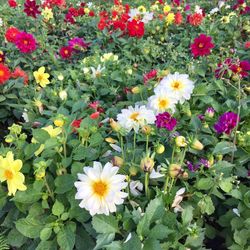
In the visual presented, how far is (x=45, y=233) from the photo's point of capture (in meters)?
1.38

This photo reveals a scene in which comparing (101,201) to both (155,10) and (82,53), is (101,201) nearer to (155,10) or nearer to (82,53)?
(82,53)

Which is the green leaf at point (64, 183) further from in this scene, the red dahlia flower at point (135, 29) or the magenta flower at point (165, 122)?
the red dahlia flower at point (135, 29)

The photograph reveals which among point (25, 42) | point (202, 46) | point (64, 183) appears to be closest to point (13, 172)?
point (64, 183)

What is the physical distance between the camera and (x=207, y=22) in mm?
3896

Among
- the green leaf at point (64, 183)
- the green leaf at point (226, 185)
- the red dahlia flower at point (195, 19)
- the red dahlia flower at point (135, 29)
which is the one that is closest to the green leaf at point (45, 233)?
the green leaf at point (64, 183)

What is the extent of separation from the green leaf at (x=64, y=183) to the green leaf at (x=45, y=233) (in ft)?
0.44

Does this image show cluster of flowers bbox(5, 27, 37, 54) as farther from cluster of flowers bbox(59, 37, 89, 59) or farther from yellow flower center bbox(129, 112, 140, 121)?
yellow flower center bbox(129, 112, 140, 121)

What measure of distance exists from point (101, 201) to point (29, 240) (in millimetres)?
444

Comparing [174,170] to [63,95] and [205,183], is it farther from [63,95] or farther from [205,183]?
[63,95]

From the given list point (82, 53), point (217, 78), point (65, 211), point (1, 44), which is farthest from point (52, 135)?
point (1, 44)

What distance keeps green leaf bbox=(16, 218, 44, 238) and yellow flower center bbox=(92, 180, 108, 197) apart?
284 mm

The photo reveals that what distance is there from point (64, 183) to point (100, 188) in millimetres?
216

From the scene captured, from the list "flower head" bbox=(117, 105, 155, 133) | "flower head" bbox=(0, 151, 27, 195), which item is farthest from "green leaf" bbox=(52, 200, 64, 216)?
"flower head" bbox=(117, 105, 155, 133)

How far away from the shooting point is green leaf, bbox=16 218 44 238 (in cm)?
139
